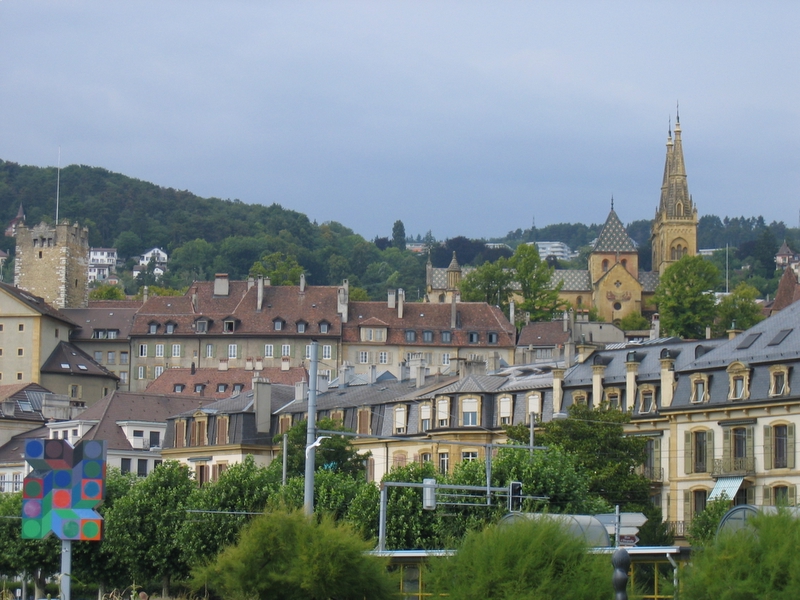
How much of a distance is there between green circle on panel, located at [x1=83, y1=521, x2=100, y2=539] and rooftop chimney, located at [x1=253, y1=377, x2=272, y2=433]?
52.7 m

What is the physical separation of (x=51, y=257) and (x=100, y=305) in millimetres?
7614

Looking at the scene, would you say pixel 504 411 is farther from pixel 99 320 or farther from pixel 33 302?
pixel 99 320

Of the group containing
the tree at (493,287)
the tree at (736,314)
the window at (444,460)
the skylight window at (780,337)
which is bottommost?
the window at (444,460)

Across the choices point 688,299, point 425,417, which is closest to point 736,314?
point 688,299

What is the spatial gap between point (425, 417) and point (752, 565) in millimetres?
51907

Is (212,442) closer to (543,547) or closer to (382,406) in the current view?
(382,406)

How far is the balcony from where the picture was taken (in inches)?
2773

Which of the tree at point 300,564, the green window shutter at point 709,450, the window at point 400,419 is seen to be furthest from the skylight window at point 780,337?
the tree at point 300,564

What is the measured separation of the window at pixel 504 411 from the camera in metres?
84.2

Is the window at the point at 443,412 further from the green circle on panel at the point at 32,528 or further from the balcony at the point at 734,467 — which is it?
the green circle on panel at the point at 32,528

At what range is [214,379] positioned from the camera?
133125 millimetres

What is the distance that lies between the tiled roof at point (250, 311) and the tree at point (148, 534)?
7679 cm

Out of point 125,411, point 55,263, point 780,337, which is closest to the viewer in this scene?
point 780,337

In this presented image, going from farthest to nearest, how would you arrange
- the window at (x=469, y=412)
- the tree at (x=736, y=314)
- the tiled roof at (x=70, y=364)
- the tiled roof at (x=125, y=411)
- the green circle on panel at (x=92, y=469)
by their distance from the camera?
the tree at (x=736, y=314)
the tiled roof at (x=70, y=364)
the tiled roof at (x=125, y=411)
the window at (x=469, y=412)
the green circle on panel at (x=92, y=469)
